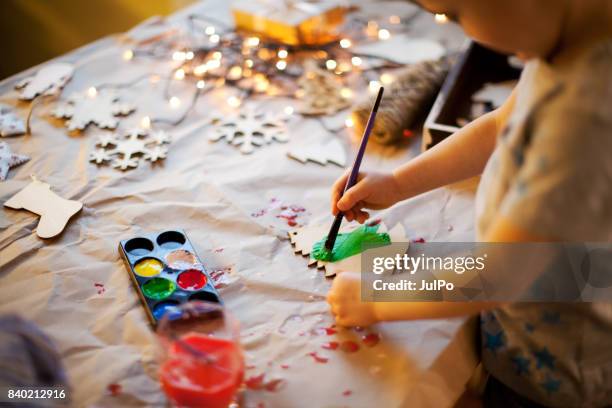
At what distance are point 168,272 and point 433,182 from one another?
1.22 ft

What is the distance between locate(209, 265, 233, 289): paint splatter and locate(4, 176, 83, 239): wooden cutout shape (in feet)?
0.73

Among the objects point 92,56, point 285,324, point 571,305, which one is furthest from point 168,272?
point 92,56

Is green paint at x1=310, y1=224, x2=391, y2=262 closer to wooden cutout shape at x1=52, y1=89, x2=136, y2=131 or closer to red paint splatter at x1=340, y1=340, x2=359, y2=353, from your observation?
red paint splatter at x1=340, y1=340, x2=359, y2=353

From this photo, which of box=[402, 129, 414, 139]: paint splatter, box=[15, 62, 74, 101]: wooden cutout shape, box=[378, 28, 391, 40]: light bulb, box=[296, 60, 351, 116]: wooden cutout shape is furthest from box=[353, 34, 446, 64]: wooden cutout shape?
box=[15, 62, 74, 101]: wooden cutout shape

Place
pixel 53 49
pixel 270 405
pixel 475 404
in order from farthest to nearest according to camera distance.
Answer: pixel 53 49
pixel 475 404
pixel 270 405

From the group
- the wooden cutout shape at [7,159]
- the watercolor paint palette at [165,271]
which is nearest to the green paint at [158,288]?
the watercolor paint palette at [165,271]

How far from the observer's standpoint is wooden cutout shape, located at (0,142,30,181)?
0.90 metres

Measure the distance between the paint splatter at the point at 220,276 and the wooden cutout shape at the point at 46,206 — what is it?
0.22 metres

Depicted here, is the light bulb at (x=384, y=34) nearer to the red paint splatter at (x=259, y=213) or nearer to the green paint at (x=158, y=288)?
the red paint splatter at (x=259, y=213)

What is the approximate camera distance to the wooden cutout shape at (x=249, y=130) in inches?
39.3

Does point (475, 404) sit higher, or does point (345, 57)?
point (345, 57)

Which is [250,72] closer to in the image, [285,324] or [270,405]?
[285,324]

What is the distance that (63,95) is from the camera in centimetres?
108

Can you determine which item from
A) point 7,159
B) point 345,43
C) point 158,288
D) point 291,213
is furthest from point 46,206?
point 345,43
